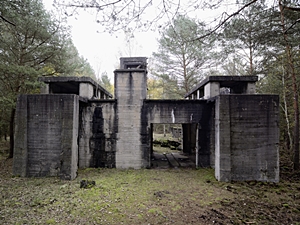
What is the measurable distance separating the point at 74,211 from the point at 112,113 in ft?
15.5

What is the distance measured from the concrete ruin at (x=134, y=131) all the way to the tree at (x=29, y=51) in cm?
208

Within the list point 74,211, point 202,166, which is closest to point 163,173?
point 202,166

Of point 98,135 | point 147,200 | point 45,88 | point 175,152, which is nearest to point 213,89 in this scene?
point 147,200

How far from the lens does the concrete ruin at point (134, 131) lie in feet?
23.0

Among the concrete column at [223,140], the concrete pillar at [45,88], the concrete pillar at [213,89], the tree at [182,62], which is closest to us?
the concrete column at [223,140]

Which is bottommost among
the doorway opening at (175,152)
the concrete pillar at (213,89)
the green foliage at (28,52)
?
the doorway opening at (175,152)

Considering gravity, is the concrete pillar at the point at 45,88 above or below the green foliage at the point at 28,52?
below

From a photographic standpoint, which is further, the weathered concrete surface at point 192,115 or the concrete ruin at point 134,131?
the weathered concrete surface at point 192,115

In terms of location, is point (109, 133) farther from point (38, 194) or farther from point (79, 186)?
point (38, 194)

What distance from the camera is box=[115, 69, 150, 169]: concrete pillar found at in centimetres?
855

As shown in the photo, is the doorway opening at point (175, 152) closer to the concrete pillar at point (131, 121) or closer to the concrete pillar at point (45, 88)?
the concrete pillar at point (131, 121)

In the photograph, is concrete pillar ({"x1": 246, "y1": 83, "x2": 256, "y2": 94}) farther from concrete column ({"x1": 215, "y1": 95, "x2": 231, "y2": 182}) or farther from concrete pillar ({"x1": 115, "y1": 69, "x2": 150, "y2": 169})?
concrete pillar ({"x1": 115, "y1": 69, "x2": 150, "y2": 169})

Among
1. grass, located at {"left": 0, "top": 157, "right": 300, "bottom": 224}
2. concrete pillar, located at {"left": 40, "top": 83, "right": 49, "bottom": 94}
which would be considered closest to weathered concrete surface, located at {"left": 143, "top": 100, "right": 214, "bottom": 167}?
grass, located at {"left": 0, "top": 157, "right": 300, "bottom": 224}

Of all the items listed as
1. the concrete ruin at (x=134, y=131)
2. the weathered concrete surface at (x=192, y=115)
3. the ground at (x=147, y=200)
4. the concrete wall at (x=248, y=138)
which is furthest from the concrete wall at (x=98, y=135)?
the concrete wall at (x=248, y=138)
